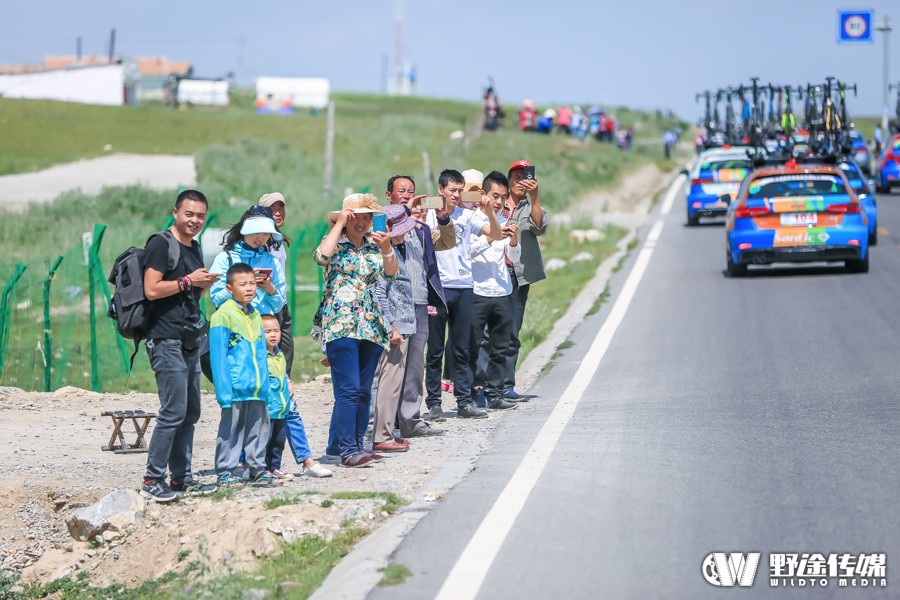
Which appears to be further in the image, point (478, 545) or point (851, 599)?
point (478, 545)

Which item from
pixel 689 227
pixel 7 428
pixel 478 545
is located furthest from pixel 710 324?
pixel 689 227

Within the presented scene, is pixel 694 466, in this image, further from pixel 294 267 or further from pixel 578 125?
pixel 578 125

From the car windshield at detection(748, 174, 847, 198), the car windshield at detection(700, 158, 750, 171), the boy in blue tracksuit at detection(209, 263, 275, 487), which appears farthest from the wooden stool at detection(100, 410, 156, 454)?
the car windshield at detection(700, 158, 750, 171)

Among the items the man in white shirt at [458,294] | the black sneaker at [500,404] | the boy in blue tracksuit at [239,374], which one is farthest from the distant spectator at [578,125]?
the boy in blue tracksuit at [239,374]

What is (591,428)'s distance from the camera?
416 inches

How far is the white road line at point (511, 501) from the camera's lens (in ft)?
22.2

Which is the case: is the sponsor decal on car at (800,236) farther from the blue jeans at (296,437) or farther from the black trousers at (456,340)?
the blue jeans at (296,437)

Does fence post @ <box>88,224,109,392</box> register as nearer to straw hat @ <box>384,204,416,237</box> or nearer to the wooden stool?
the wooden stool

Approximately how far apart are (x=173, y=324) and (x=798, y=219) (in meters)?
13.5

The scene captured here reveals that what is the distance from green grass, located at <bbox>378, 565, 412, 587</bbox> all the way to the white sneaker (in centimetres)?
264

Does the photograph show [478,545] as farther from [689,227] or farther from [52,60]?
[52,60]

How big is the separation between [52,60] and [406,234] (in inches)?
5882

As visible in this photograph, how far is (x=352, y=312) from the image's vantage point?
32.4 feet

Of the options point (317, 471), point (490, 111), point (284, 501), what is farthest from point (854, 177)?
point (490, 111)
